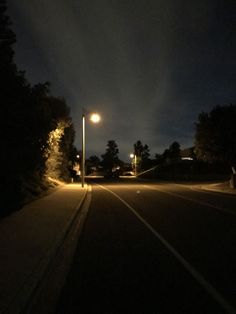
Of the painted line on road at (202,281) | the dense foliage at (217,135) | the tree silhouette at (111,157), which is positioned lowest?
the painted line on road at (202,281)

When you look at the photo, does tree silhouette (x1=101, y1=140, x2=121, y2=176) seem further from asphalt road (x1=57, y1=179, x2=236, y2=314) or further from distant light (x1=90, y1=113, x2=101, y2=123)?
asphalt road (x1=57, y1=179, x2=236, y2=314)

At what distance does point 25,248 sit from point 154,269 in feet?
10.1

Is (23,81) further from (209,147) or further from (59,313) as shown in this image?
(209,147)

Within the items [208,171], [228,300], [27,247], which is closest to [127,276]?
[228,300]

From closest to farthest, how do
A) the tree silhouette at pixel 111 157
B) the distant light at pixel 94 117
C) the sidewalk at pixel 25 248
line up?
the sidewalk at pixel 25 248 < the distant light at pixel 94 117 < the tree silhouette at pixel 111 157

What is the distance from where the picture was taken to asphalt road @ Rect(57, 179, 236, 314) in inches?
248

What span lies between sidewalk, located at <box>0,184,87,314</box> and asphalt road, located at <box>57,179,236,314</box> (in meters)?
0.57

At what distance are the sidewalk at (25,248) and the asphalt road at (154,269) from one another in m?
0.57

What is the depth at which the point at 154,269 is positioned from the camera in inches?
327

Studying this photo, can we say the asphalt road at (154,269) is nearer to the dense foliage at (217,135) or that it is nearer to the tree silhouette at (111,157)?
the dense foliage at (217,135)

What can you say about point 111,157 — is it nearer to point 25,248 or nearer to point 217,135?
point 217,135

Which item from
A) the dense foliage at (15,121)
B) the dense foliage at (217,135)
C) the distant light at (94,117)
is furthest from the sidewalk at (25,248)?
the dense foliage at (217,135)

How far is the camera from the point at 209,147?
42.7 metres

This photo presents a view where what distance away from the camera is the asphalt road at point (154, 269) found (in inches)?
248
